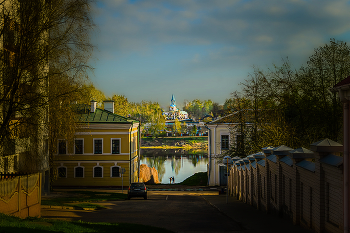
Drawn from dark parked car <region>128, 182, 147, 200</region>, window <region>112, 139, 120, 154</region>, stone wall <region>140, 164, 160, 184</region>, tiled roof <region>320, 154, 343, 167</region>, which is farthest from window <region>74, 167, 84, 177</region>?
tiled roof <region>320, 154, 343, 167</region>

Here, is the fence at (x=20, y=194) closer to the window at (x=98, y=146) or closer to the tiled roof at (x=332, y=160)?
the tiled roof at (x=332, y=160)

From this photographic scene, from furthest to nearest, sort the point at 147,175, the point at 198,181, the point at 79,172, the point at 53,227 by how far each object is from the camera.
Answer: the point at 147,175 < the point at 198,181 < the point at 79,172 < the point at 53,227

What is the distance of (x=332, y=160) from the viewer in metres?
9.21

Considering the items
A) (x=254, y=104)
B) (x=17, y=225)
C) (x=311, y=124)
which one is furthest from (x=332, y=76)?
(x=17, y=225)

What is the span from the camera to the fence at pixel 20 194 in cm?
1241

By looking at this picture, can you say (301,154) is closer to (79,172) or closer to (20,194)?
(20,194)

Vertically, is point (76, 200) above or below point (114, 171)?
below

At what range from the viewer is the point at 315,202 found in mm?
A: 10375

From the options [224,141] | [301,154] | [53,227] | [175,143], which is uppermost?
[301,154]

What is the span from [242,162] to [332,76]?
10.6 meters

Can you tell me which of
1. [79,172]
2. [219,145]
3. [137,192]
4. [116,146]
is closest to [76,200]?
[137,192]

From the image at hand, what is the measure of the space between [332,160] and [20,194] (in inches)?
419

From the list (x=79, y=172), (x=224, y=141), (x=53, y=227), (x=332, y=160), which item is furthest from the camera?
(x=224, y=141)

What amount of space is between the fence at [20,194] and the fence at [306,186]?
965 cm
